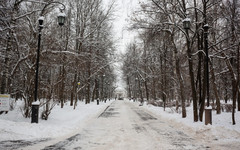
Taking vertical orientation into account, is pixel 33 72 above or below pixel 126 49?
below

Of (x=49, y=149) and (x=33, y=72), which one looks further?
(x=33, y=72)

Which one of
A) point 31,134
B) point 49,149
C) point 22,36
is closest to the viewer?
point 49,149

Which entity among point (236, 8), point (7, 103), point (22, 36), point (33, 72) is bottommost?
point (7, 103)

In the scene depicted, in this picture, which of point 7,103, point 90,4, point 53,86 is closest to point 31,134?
point 7,103

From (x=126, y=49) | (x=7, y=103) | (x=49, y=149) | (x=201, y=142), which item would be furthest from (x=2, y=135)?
(x=126, y=49)

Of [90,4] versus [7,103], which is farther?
[90,4]

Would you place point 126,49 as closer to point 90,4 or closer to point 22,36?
point 90,4

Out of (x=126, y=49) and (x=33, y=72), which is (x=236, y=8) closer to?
(x=33, y=72)

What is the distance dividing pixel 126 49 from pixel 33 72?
37.2 metres

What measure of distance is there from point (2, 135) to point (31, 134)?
100 centimetres

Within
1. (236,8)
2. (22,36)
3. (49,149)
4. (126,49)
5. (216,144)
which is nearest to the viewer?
(49,149)

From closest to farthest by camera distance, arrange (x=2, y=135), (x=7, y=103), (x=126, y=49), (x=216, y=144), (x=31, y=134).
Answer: (x=216, y=144), (x=2, y=135), (x=31, y=134), (x=7, y=103), (x=126, y=49)

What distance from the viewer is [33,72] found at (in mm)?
11430

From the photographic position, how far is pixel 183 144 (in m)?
6.49
